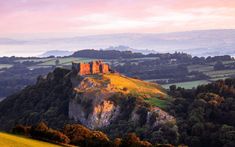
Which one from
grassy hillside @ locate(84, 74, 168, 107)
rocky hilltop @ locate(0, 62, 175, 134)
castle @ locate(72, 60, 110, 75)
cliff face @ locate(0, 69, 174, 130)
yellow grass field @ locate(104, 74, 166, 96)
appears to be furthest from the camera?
castle @ locate(72, 60, 110, 75)

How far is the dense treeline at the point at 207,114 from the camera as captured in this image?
60.9 meters

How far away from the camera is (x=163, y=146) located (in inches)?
1718

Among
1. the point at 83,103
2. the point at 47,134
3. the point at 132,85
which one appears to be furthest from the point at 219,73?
the point at 47,134

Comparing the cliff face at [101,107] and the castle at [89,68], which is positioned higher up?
the castle at [89,68]

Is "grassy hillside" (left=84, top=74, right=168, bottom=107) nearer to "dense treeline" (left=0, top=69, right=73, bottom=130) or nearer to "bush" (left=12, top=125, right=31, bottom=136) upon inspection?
"dense treeline" (left=0, top=69, right=73, bottom=130)

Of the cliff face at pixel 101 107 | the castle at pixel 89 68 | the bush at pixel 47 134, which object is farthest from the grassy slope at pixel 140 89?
the bush at pixel 47 134

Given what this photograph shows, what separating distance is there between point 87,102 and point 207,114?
17.6 metres

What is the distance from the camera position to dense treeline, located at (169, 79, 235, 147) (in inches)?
2398

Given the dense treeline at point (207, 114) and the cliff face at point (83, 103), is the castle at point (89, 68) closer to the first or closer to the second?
the cliff face at point (83, 103)

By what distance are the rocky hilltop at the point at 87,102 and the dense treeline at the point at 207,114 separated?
2771 mm

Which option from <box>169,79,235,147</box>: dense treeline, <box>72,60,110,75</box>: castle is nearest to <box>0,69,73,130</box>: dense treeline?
<box>72,60,110,75</box>: castle

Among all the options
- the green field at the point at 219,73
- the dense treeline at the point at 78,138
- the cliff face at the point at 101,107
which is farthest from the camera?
the green field at the point at 219,73

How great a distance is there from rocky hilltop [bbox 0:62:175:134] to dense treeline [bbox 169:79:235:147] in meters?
2.77

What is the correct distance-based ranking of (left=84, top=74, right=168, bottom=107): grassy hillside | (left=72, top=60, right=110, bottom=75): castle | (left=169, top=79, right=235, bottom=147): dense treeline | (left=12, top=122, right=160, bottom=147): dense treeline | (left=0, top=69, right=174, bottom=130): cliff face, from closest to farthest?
1. (left=12, top=122, right=160, bottom=147): dense treeline
2. (left=169, top=79, right=235, bottom=147): dense treeline
3. (left=0, top=69, right=174, bottom=130): cliff face
4. (left=84, top=74, right=168, bottom=107): grassy hillside
5. (left=72, top=60, right=110, bottom=75): castle
